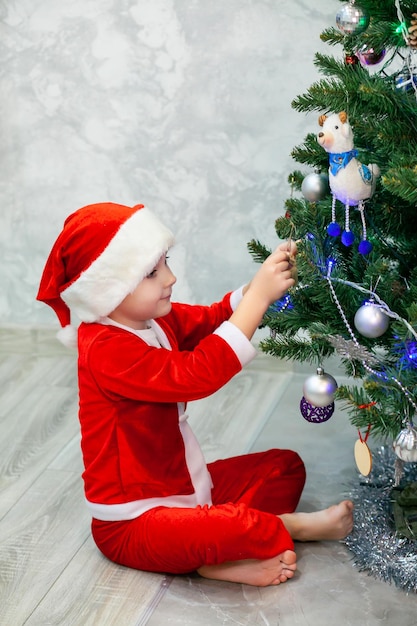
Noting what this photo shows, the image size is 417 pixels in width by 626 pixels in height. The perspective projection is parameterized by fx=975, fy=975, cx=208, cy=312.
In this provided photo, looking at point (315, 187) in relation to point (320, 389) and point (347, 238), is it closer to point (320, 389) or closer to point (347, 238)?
point (347, 238)

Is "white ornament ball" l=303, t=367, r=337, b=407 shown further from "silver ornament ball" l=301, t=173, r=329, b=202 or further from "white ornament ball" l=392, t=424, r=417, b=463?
"silver ornament ball" l=301, t=173, r=329, b=202

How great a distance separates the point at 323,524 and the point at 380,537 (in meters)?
0.10

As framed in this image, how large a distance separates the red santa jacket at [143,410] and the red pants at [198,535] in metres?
0.04

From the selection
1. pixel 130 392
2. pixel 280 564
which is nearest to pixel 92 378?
pixel 130 392

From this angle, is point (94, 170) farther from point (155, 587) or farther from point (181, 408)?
point (155, 587)

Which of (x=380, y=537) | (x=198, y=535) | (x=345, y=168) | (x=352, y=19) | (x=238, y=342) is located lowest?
(x=380, y=537)

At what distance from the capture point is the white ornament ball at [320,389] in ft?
4.97

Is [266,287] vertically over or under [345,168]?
under

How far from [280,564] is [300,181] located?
0.62 m

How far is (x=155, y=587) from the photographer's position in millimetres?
1571

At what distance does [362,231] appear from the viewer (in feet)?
4.88

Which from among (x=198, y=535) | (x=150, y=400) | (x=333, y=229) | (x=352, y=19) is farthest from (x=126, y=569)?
(x=352, y=19)

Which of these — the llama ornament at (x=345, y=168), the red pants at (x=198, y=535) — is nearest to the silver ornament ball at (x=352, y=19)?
the llama ornament at (x=345, y=168)

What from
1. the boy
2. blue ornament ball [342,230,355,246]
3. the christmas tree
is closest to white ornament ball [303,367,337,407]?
the christmas tree
